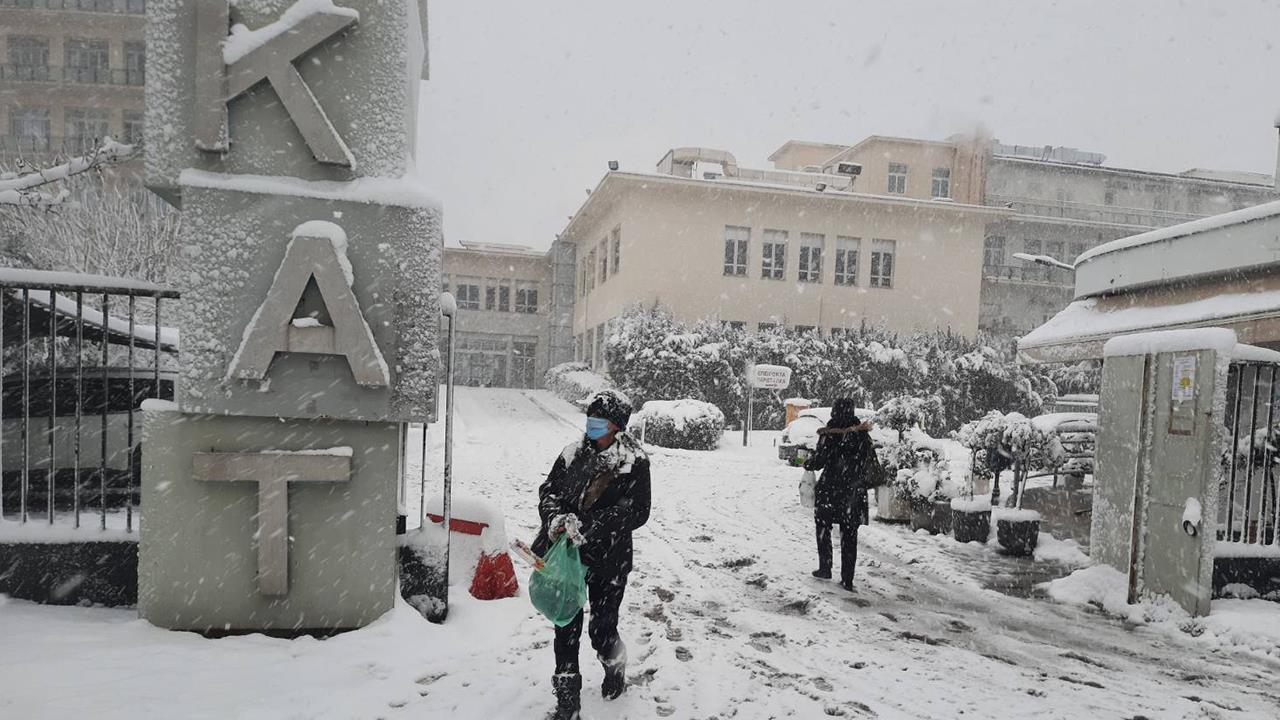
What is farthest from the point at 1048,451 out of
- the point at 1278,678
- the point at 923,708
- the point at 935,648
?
the point at 923,708

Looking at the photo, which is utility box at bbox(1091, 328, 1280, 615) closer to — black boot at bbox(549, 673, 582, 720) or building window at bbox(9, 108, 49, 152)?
black boot at bbox(549, 673, 582, 720)

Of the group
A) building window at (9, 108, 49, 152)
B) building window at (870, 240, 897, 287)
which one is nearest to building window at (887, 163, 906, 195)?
building window at (870, 240, 897, 287)

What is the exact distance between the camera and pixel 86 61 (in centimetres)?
3161

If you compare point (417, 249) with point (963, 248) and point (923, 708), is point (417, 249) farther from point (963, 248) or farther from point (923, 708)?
point (963, 248)

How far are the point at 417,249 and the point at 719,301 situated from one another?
2267 cm

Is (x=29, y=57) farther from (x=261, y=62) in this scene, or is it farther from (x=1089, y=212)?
(x=1089, y=212)

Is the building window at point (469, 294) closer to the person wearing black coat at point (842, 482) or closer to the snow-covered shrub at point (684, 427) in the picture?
the snow-covered shrub at point (684, 427)

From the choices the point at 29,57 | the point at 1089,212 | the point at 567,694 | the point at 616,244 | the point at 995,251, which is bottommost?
the point at 567,694

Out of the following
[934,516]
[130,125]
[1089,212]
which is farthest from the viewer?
[1089,212]

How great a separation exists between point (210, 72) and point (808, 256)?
25087 mm

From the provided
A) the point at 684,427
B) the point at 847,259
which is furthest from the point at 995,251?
the point at 684,427

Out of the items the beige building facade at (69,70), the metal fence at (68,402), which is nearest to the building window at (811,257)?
the metal fence at (68,402)

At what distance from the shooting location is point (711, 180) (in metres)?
26.8

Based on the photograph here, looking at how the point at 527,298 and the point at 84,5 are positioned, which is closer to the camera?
the point at 84,5
